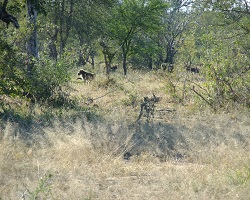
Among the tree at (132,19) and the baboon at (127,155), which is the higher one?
the tree at (132,19)

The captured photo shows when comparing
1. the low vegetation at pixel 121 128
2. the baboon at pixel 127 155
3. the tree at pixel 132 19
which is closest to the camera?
the low vegetation at pixel 121 128

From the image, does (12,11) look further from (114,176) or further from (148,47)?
(148,47)

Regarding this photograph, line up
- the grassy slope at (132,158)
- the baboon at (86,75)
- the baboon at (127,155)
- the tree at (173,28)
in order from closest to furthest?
1. the grassy slope at (132,158)
2. the baboon at (127,155)
3. the baboon at (86,75)
4. the tree at (173,28)

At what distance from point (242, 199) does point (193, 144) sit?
Answer: 2256mm

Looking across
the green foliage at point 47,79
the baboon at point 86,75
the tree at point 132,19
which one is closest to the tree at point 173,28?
the tree at point 132,19

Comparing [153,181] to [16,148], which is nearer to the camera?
[153,181]

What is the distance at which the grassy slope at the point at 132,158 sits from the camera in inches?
153

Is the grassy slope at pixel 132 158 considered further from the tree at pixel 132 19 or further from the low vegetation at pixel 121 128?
the tree at pixel 132 19

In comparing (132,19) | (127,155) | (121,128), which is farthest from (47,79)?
(132,19)

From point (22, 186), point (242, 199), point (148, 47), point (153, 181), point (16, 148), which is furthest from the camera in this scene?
point (148, 47)

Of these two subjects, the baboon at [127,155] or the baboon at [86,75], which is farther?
the baboon at [86,75]

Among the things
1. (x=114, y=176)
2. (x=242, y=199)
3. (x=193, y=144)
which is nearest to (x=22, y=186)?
(x=114, y=176)

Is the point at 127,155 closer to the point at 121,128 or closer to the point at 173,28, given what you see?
the point at 121,128

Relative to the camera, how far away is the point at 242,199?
142 inches
